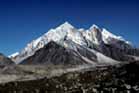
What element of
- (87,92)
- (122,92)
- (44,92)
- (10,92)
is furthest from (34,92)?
(122,92)

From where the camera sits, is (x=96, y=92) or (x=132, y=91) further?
(x=96, y=92)

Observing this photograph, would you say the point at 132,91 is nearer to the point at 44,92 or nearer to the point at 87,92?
the point at 87,92

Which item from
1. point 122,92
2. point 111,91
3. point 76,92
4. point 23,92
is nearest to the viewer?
point 122,92

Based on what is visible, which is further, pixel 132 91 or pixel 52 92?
pixel 52 92

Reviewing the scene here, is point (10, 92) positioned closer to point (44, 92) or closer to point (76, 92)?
point (44, 92)

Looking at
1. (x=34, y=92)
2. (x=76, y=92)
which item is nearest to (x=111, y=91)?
(x=76, y=92)

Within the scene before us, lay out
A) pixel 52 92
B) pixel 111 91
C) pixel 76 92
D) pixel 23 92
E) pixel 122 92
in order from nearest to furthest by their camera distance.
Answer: pixel 122 92, pixel 111 91, pixel 76 92, pixel 52 92, pixel 23 92

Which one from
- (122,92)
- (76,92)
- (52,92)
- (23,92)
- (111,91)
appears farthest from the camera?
(23,92)
